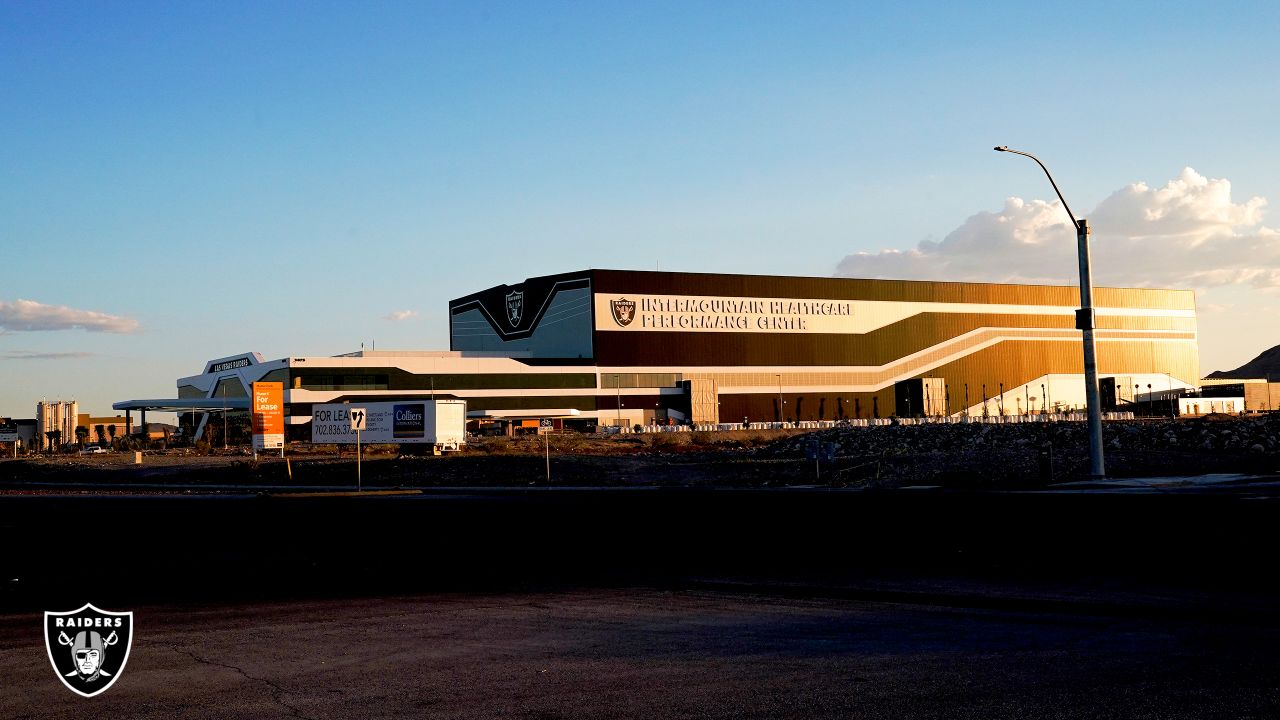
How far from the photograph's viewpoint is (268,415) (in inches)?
2371

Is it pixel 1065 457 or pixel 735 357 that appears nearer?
pixel 1065 457

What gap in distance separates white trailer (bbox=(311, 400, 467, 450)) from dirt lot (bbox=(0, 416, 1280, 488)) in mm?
1571

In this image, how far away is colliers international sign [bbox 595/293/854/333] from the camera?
13100cm

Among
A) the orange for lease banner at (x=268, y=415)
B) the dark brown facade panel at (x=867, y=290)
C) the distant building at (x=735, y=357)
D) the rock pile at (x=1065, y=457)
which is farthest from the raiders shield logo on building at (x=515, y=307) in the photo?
the orange for lease banner at (x=268, y=415)

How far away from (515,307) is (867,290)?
155 ft

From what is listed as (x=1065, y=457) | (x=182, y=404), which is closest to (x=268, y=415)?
(x=1065, y=457)

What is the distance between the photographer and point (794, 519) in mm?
21516

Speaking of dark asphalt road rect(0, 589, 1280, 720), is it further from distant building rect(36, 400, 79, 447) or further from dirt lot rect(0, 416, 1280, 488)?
distant building rect(36, 400, 79, 447)

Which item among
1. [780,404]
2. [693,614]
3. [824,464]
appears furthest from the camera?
[780,404]

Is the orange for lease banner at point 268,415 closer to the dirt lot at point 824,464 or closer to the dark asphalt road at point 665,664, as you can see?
the dirt lot at point 824,464

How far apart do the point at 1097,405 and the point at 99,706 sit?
29.7 m

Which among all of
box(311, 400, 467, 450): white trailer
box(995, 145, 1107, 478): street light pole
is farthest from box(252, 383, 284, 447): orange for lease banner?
box(995, 145, 1107, 478): street light pole

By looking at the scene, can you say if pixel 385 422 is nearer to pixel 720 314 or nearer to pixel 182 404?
pixel 182 404

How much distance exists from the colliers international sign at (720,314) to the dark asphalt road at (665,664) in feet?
388
